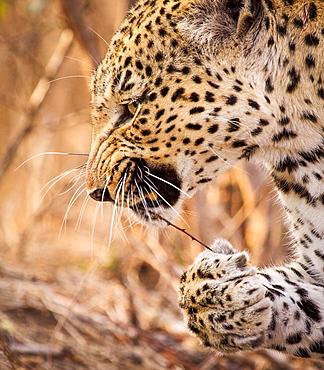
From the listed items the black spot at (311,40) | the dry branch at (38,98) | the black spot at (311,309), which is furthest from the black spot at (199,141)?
the dry branch at (38,98)

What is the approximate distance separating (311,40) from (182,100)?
2.25 feet

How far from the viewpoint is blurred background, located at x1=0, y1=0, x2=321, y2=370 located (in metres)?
4.80

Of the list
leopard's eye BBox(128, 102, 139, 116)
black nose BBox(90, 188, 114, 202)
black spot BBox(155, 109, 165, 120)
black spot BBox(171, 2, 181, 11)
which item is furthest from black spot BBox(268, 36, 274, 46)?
black nose BBox(90, 188, 114, 202)

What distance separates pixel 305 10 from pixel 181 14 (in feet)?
2.04

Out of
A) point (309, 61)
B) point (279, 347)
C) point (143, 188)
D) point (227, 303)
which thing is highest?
point (309, 61)

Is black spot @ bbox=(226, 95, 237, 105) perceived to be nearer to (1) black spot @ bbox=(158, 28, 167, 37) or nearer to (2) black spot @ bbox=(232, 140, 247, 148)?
(2) black spot @ bbox=(232, 140, 247, 148)

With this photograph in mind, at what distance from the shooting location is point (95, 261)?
5.59 m

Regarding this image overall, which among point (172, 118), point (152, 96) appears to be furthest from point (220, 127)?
point (152, 96)

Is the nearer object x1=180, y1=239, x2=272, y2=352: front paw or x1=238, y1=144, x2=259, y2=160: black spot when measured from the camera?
x1=180, y1=239, x2=272, y2=352: front paw

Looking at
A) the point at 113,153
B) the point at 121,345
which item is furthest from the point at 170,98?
the point at 121,345

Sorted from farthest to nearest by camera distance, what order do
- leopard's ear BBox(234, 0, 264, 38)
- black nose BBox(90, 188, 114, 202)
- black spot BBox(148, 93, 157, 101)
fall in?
black nose BBox(90, 188, 114, 202)
black spot BBox(148, 93, 157, 101)
leopard's ear BBox(234, 0, 264, 38)

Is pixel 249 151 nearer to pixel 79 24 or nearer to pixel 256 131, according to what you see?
pixel 256 131

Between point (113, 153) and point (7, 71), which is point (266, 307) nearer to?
point (113, 153)

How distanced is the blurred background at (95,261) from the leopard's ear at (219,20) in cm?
96
